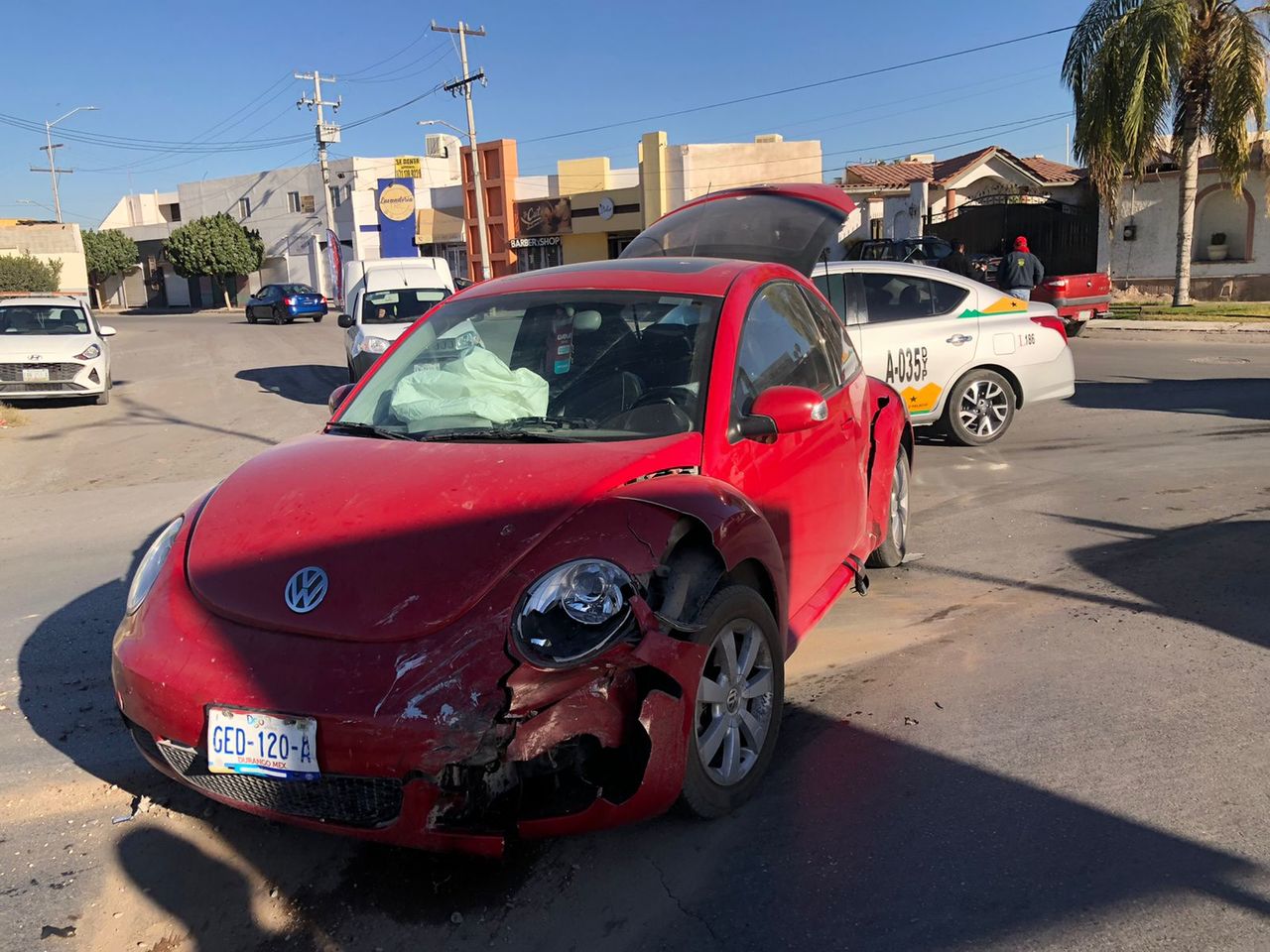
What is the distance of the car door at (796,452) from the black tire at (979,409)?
4.69 meters

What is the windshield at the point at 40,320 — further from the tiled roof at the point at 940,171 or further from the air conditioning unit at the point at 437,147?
the air conditioning unit at the point at 437,147

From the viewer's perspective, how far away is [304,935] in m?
2.82

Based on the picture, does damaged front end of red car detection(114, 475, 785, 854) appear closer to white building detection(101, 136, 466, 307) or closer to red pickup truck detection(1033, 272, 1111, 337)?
red pickup truck detection(1033, 272, 1111, 337)

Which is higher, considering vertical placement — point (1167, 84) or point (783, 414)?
point (1167, 84)

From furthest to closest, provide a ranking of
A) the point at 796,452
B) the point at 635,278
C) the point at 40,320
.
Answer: the point at 40,320, the point at 635,278, the point at 796,452

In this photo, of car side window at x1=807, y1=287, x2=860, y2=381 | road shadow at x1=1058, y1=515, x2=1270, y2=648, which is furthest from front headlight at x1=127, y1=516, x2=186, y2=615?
road shadow at x1=1058, y1=515, x2=1270, y2=648

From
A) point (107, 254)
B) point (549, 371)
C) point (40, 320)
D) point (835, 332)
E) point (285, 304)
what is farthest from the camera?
point (107, 254)

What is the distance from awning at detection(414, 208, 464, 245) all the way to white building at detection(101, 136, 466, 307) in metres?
0.05

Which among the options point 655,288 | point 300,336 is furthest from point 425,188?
point 655,288

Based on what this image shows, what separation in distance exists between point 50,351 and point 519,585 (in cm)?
1383

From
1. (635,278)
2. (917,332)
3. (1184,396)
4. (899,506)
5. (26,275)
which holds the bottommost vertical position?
(1184,396)

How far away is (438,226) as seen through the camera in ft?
173

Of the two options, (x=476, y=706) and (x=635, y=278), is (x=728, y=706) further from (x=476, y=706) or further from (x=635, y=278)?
(x=635, y=278)

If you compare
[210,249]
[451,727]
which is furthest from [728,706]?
[210,249]
